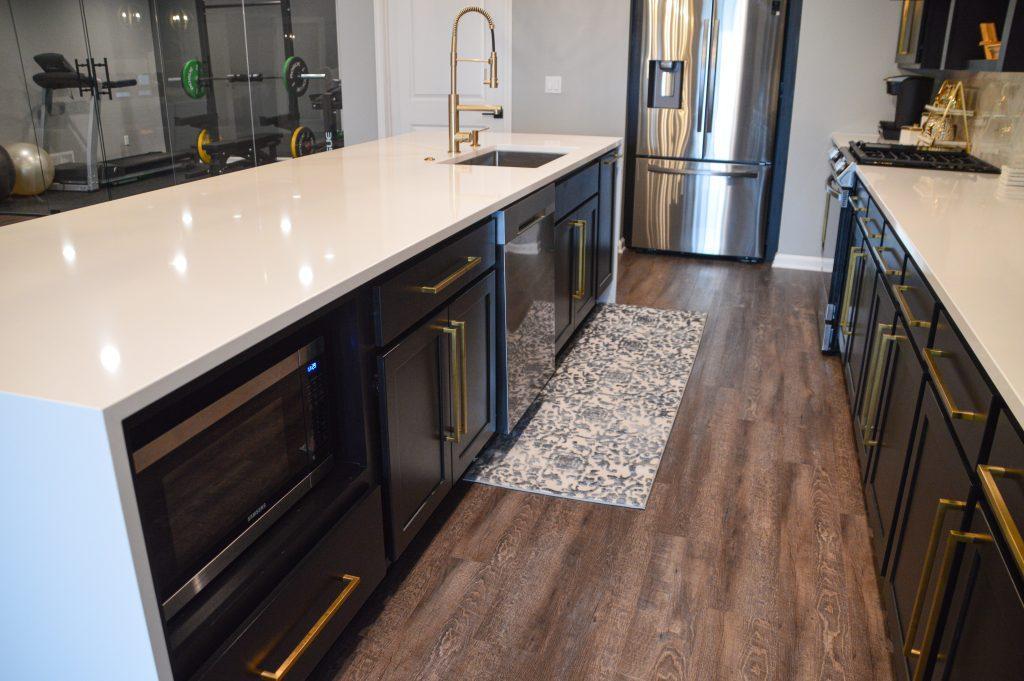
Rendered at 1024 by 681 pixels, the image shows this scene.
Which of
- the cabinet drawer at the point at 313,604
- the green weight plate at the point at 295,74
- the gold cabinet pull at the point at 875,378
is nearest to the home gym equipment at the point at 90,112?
the green weight plate at the point at 295,74

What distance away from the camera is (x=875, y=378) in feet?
7.63

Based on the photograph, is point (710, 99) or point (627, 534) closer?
point (627, 534)

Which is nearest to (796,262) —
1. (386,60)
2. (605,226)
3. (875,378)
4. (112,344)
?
(605,226)

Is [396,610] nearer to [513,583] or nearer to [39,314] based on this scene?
[513,583]

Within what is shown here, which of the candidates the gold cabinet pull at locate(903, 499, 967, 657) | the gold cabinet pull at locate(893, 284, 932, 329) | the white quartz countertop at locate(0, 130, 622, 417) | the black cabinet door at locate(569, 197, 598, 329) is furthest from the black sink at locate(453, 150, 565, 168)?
the gold cabinet pull at locate(903, 499, 967, 657)

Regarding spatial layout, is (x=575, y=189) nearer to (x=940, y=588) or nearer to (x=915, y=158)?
(x=915, y=158)

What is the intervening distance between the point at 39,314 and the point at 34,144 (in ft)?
10.2

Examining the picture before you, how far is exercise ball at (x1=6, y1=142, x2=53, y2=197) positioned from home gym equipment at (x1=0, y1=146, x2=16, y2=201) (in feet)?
0.05

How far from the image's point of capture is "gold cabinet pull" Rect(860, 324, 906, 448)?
2184mm

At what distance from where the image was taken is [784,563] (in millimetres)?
2158

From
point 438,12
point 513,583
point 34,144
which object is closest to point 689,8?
point 438,12

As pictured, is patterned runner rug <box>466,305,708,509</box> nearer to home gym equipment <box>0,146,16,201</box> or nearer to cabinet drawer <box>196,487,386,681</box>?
cabinet drawer <box>196,487,386,681</box>

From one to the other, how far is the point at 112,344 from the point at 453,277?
106cm

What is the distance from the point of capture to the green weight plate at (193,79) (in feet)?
15.3
